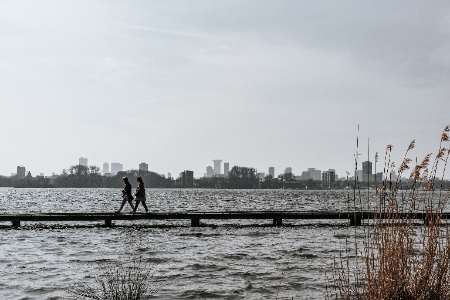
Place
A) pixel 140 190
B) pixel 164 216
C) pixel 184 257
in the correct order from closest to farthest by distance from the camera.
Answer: pixel 184 257
pixel 140 190
pixel 164 216

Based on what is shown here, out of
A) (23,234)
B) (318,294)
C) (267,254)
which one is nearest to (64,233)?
(23,234)

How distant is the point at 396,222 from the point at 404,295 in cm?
91

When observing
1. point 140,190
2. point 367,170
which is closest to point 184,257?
point 140,190

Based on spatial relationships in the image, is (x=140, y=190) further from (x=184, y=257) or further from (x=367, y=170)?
(x=367, y=170)

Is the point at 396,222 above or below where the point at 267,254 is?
above

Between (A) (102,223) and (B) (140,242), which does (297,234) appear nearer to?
(B) (140,242)

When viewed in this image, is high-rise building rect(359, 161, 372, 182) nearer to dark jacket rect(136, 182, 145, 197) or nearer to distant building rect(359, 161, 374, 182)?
distant building rect(359, 161, 374, 182)

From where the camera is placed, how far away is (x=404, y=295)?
543 centimetres

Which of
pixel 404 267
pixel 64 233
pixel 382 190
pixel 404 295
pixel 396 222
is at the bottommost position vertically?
pixel 64 233

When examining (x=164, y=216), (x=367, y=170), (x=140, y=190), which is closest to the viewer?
(x=367, y=170)

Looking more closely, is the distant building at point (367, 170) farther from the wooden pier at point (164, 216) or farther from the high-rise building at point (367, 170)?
the wooden pier at point (164, 216)

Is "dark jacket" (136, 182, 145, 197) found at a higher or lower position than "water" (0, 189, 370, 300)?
higher

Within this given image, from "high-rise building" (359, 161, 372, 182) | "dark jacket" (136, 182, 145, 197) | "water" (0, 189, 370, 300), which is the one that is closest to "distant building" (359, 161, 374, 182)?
"high-rise building" (359, 161, 372, 182)

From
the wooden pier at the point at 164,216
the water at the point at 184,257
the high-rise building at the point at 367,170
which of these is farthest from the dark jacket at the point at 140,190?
the high-rise building at the point at 367,170
